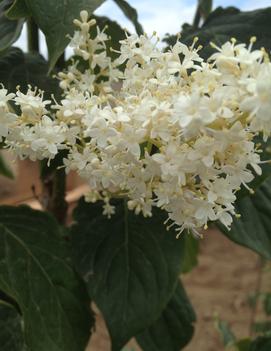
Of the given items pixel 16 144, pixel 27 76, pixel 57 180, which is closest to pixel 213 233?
pixel 57 180

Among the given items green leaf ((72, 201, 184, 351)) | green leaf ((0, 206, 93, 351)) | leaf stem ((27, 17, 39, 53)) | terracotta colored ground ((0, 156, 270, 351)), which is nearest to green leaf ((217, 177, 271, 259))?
green leaf ((72, 201, 184, 351))

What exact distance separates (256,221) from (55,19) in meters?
0.32

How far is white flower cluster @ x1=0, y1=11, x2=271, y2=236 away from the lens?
337 mm

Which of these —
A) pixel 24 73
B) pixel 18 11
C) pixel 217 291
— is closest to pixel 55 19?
pixel 18 11

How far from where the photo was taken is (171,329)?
808 mm

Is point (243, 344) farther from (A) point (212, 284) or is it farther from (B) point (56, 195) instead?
(A) point (212, 284)

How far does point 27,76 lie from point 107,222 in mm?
200

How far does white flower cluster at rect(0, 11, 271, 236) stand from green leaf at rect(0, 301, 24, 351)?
30 cm

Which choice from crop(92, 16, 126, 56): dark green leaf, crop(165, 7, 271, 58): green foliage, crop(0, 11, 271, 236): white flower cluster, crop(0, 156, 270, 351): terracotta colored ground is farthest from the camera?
crop(0, 156, 270, 351): terracotta colored ground

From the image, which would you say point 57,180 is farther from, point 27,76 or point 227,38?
point 227,38

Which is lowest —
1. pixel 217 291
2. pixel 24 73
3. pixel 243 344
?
pixel 217 291

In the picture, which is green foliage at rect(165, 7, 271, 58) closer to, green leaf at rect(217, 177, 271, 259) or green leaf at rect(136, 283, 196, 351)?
green leaf at rect(217, 177, 271, 259)

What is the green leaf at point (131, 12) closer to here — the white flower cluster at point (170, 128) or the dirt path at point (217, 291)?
the white flower cluster at point (170, 128)

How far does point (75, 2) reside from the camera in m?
0.46
